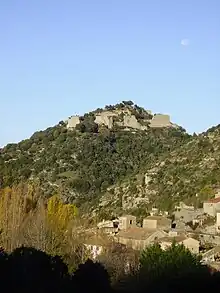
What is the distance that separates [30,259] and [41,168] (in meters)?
62.3

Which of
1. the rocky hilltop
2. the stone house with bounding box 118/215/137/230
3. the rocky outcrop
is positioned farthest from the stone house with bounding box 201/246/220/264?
the rocky outcrop

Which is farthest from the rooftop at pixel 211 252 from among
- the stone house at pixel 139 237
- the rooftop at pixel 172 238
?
the stone house at pixel 139 237

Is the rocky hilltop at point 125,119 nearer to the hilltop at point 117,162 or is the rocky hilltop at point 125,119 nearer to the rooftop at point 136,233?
the hilltop at point 117,162

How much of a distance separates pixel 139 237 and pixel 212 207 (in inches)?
375

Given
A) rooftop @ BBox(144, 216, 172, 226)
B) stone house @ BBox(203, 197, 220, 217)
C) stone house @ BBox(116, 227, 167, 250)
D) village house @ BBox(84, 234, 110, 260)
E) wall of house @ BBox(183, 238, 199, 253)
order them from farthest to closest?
stone house @ BBox(203, 197, 220, 217)
rooftop @ BBox(144, 216, 172, 226)
stone house @ BBox(116, 227, 167, 250)
wall of house @ BBox(183, 238, 199, 253)
village house @ BBox(84, 234, 110, 260)

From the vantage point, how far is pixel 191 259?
1087 inches

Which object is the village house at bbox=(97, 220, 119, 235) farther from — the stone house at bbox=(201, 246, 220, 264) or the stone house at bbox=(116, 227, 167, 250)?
the stone house at bbox=(201, 246, 220, 264)

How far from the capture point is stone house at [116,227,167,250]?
42875 mm

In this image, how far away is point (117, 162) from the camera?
8062 cm

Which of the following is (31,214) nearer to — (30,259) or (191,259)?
(191,259)

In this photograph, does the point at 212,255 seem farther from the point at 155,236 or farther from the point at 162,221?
the point at 162,221

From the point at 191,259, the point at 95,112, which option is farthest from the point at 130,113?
the point at 191,259

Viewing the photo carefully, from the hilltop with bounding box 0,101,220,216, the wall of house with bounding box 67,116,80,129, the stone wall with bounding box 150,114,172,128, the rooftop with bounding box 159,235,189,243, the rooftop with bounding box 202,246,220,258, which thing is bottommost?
the rooftop with bounding box 202,246,220,258

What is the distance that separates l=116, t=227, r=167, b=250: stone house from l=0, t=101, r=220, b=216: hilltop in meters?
10.9
